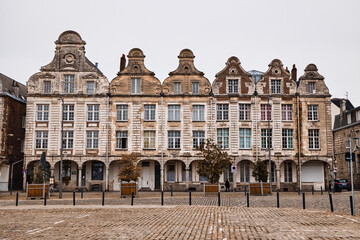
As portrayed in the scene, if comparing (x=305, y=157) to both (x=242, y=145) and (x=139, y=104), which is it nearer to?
(x=242, y=145)

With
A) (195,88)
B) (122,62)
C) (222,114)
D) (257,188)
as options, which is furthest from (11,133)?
(257,188)

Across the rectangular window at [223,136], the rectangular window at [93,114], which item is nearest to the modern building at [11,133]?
the rectangular window at [93,114]

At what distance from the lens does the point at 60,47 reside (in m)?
43.4

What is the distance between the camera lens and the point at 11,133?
44.0 meters

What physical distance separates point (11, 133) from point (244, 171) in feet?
80.7

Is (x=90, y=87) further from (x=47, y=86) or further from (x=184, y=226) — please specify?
(x=184, y=226)

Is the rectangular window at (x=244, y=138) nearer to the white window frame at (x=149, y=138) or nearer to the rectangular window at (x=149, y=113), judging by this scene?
the white window frame at (x=149, y=138)

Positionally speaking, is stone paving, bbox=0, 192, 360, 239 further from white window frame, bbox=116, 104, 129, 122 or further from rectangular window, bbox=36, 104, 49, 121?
rectangular window, bbox=36, 104, 49, 121

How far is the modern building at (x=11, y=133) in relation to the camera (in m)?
42.5

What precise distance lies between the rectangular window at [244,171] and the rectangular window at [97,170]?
47.0 ft

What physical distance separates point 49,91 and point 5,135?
6.29m

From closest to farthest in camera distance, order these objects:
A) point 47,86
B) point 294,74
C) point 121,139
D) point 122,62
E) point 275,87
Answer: point 121,139
point 47,86
point 275,87
point 122,62
point 294,74

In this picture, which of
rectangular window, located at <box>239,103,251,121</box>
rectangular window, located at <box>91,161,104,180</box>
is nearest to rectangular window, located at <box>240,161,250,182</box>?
rectangular window, located at <box>239,103,251,121</box>

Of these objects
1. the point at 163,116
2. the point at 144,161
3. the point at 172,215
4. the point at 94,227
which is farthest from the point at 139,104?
the point at 94,227
